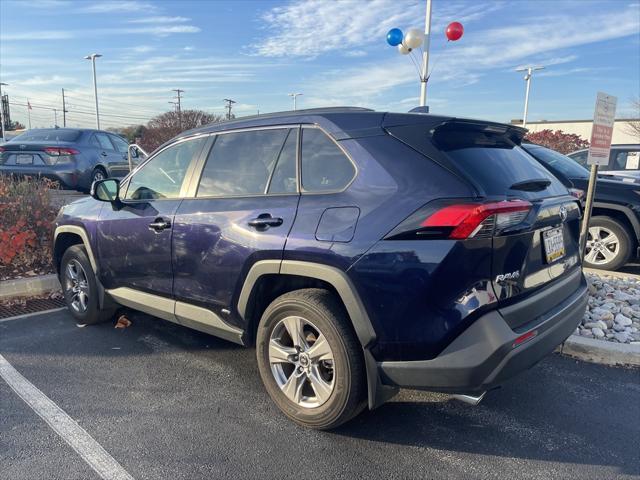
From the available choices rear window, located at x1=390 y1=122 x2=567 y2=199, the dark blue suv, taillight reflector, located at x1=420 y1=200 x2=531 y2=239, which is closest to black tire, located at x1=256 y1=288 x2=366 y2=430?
the dark blue suv

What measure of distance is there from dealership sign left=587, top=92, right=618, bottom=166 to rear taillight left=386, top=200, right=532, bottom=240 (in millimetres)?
3214

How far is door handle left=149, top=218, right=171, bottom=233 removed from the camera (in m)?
3.49

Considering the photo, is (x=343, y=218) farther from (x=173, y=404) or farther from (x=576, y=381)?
(x=576, y=381)

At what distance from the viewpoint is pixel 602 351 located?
3809mm

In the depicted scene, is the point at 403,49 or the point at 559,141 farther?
the point at 559,141

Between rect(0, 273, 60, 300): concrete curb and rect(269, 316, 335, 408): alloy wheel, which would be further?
rect(0, 273, 60, 300): concrete curb

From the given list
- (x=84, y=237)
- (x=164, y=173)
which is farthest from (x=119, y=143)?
(x=164, y=173)

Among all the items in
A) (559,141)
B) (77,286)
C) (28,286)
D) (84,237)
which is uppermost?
(559,141)

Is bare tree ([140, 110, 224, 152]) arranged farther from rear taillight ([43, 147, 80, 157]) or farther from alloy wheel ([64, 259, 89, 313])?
alloy wheel ([64, 259, 89, 313])

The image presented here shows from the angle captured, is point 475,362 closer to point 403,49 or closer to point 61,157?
point 61,157

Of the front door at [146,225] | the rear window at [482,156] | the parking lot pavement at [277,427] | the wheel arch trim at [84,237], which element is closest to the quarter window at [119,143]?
the wheel arch trim at [84,237]

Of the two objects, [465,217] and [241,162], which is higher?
[241,162]

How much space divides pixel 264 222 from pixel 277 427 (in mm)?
1253

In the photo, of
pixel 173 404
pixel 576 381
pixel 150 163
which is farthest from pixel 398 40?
pixel 173 404
